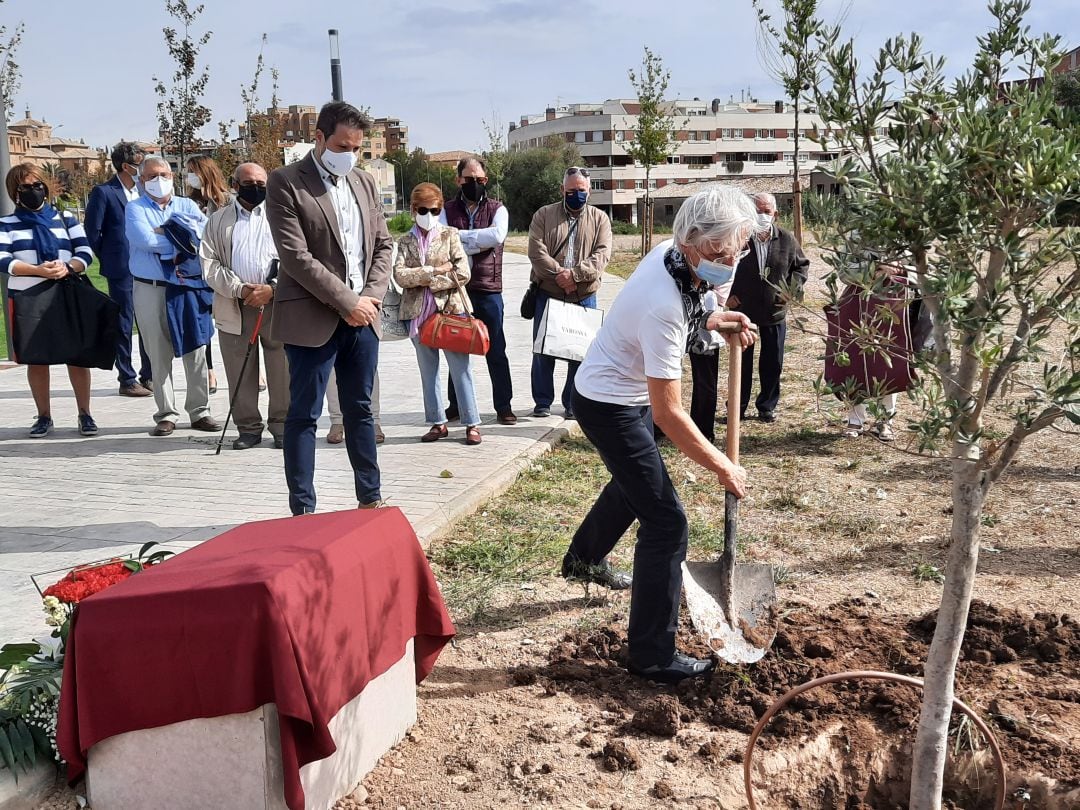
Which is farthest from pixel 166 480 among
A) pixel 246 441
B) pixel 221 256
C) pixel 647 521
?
pixel 647 521

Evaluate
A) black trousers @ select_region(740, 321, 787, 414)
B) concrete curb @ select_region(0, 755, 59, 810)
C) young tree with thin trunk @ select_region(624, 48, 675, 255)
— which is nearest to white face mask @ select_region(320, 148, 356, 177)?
concrete curb @ select_region(0, 755, 59, 810)

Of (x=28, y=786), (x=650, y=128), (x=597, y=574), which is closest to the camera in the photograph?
(x=28, y=786)

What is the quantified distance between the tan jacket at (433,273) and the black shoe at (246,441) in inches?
59.0

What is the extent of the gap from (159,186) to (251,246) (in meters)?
1.40

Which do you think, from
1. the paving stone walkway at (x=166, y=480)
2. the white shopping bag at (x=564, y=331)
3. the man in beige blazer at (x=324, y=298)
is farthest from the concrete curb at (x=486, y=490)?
the white shopping bag at (x=564, y=331)

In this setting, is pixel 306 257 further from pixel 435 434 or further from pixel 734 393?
pixel 435 434

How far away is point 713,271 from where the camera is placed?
11.7 ft

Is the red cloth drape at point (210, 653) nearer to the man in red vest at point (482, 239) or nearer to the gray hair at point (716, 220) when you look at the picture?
the gray hair at point (716, 220)

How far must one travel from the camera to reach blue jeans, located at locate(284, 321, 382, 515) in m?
5.41

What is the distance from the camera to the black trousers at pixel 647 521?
386 cm

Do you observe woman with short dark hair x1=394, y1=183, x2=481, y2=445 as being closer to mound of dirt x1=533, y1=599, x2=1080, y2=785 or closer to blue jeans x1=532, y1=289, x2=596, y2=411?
blue jeans x1=532, y1=289, x2=596, y2=411

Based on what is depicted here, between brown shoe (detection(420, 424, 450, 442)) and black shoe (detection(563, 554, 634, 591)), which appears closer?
black shoe (detection(563, 554, 634, 591))

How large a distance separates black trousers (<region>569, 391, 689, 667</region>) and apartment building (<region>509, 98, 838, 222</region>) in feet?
316

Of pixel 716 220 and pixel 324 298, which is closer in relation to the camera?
pixel 716 220
